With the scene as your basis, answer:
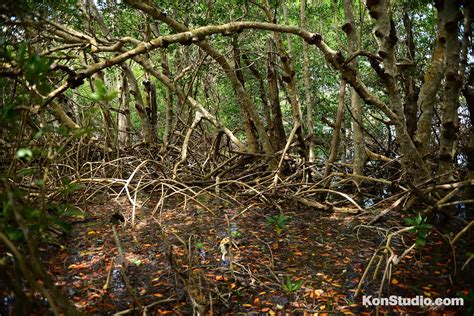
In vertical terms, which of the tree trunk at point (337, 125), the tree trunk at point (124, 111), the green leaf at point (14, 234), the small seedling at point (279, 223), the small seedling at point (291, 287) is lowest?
the small seedling at point (291, 287)

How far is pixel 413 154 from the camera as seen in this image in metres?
3.58

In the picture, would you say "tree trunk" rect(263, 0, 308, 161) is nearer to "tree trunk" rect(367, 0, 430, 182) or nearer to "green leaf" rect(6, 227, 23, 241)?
"tree trunk" rect(367, 0, 430, 182)

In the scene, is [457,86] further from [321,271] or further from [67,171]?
[67,171]

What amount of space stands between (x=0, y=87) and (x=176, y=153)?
5008 mm

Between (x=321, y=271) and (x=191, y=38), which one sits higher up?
(x=191, y=38)

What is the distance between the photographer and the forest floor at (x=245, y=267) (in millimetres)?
1994

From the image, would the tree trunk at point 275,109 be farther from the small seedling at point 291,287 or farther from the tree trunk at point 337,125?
the small seedling at point 291,287

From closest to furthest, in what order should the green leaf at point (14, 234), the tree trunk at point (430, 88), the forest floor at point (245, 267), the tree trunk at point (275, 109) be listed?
1. the green leaf at point (14, 234)
2. the forest floor at point (245, 267)
3. the tree trunk at point (430, 88)
4. the tree trunk at point (275, 109)

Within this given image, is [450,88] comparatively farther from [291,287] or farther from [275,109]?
[291,287]

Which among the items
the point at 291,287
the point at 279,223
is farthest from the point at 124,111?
the point at 291,287

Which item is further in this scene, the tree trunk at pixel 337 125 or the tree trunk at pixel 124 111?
the tree trunk at pixel 124 111

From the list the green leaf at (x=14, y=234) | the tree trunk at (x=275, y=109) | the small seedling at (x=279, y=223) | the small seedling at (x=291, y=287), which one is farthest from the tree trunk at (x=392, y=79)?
the green leaf at (x=14, y=234)

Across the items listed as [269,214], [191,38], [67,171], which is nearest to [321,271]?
[269,214]

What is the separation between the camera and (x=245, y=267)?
2463 mm
